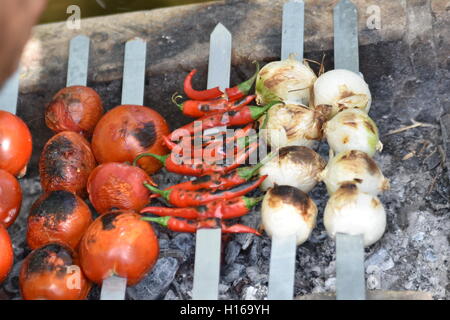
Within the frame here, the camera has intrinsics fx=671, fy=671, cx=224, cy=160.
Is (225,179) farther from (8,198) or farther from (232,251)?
(8,198)

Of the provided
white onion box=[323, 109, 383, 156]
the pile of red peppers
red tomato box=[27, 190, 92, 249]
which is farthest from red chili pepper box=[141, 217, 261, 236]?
white onion box=[323, 109, 383, 156]

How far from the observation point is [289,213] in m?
3.70

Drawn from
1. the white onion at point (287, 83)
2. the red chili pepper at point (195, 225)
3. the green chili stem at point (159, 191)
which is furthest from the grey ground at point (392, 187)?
the white onion at point (287, 83)

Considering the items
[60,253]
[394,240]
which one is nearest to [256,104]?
[394,240]

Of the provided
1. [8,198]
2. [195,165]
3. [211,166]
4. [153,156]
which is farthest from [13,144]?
[211,166]

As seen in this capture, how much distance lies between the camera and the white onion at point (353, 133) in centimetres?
388

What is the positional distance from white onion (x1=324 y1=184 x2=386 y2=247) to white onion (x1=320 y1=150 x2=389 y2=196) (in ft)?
0.20

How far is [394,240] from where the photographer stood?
12.8ft

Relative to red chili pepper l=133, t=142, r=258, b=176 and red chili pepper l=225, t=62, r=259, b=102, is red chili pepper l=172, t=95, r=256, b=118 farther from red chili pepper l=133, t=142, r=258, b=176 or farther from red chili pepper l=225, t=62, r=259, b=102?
red chili pepper l=133, t=142, r=258, b=176

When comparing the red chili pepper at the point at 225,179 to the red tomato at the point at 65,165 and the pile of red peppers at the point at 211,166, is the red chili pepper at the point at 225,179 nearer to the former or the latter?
the pile of red peppers at the point at 211,166

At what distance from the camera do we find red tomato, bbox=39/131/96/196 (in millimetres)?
4133

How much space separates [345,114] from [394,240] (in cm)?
79

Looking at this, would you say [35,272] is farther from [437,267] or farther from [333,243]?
[437,267]

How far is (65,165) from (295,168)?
1.42 meters
